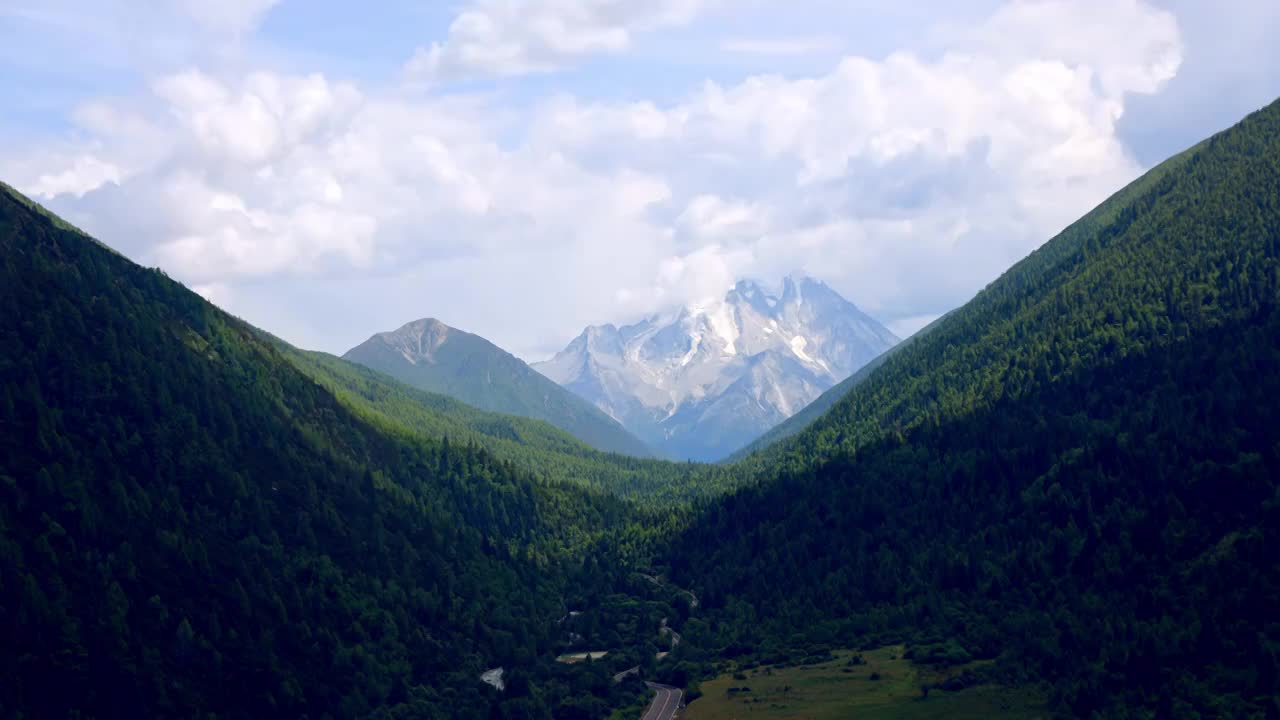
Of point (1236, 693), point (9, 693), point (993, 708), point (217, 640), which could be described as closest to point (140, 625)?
point (217, 640)

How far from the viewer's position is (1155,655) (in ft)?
632

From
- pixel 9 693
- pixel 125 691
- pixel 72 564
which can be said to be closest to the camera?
pixel 9 693

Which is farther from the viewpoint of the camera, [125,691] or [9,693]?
[125,691]

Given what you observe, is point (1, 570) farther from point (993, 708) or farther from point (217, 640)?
point (993, 708)

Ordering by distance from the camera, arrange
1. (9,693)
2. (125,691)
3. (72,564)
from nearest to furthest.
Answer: (9,693) → (125,691) → (72,564)

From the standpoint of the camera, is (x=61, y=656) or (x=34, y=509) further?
(x=34, y=509)

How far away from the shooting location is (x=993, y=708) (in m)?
194

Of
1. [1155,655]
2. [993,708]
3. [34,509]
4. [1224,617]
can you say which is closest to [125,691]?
[34,509]

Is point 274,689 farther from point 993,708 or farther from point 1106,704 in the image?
point 1106,704

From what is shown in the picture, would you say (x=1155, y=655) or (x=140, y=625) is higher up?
(x=140, y=625)

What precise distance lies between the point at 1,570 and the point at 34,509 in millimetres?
18260

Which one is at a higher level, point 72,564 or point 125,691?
point 72,564

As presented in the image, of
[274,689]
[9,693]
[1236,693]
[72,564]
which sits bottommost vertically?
[1236,693]

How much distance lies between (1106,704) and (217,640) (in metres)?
141
